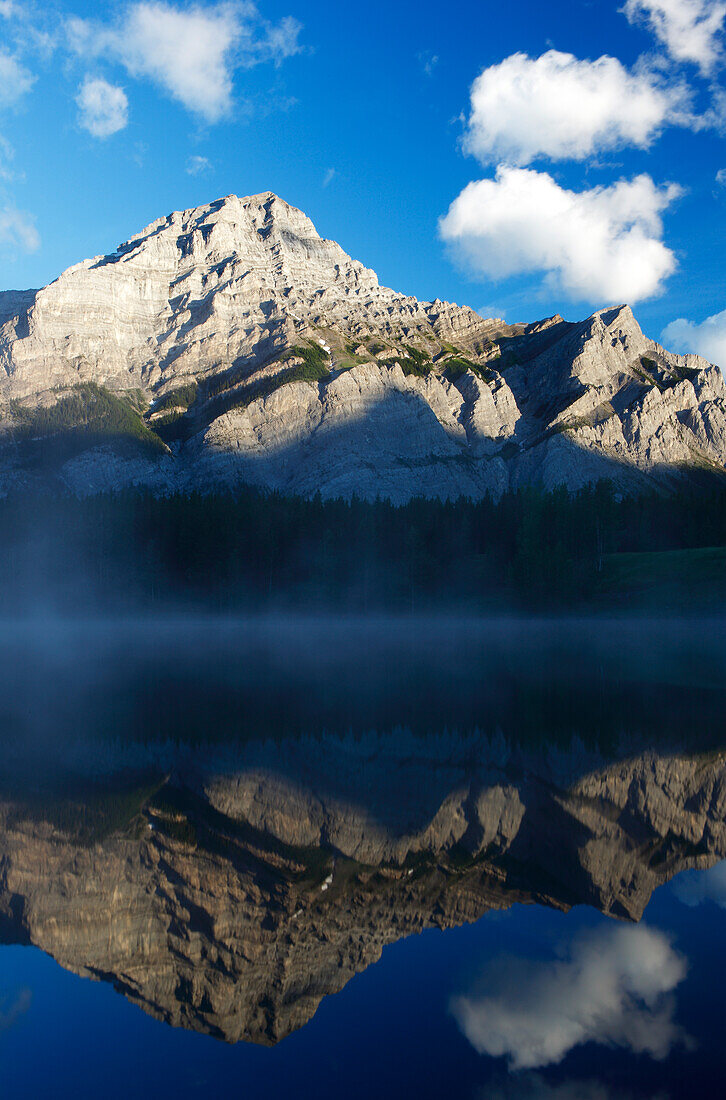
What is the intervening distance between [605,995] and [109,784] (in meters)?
11.2

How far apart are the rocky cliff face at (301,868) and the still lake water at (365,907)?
44 millimetres

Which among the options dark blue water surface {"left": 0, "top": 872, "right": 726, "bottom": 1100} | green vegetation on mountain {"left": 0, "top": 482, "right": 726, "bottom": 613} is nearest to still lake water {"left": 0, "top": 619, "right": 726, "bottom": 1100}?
dark blue water surface {"left": 0, "top": 872, "right": 726, "bottom": 1100}

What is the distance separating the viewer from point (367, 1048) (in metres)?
6.41

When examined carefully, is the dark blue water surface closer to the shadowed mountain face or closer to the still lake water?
the still lake water

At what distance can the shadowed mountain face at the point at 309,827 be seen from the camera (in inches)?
326

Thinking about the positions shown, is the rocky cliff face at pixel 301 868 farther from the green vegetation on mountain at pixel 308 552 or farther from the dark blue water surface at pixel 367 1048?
the green vegetation on mountain at pixel 308 552

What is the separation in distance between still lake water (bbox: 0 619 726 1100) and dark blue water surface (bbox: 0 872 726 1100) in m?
0.03

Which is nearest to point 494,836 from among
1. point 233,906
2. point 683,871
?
point 683,871

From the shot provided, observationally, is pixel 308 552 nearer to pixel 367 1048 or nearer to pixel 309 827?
pixel 309 827

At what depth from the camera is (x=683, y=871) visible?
1027 cm

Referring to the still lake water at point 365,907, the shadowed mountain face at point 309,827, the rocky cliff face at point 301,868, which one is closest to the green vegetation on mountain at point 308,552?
the shadowed mountain face at point 309,827

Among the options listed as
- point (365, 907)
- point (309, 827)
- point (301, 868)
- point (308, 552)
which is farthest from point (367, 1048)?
point (308, 552)

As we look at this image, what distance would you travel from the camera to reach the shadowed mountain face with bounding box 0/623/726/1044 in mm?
8273

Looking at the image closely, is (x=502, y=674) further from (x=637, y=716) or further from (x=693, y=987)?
(x=693, y=987)
